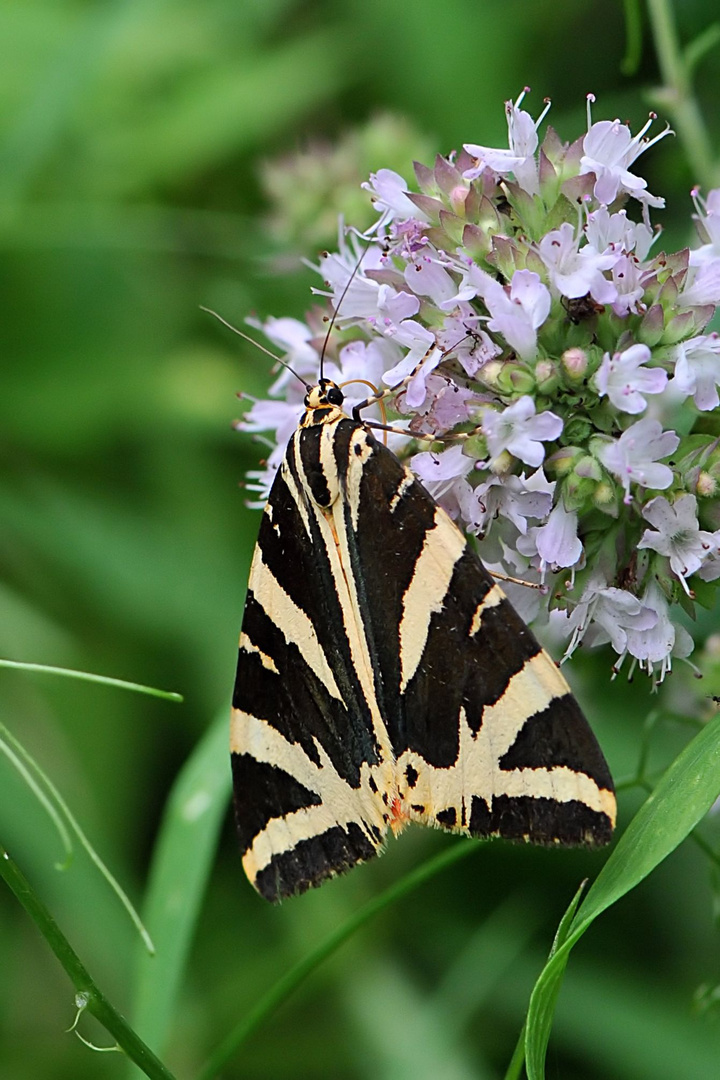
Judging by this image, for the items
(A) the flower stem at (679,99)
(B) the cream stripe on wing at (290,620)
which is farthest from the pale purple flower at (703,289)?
(A) the flower stem at (679,99)

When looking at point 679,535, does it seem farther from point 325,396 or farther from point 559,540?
point 325,396

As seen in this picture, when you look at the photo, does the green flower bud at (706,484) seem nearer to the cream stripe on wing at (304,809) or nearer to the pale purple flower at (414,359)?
the pale purple flower at (414,359)

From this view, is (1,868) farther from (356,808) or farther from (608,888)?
(608,888)

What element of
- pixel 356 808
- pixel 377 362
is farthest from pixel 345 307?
pixel 356 808

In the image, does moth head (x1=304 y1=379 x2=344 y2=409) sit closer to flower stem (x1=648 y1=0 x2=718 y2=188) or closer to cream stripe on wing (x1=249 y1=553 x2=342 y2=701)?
cream stripe on wing (x1=249 y1=553 x2=342 y2=701)

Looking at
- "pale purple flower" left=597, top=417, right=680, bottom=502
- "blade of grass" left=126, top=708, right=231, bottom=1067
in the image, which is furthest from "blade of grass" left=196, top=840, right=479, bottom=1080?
"pale purple flower" left=597, top=417, right=680, bottom=502
